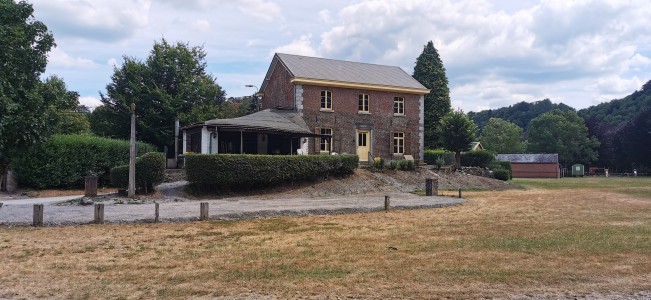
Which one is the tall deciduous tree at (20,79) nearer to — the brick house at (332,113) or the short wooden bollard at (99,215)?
the short wooden bollard at (99,215)

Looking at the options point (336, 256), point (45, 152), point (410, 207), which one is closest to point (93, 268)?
point (336, 256)

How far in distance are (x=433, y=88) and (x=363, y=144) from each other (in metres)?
17.7

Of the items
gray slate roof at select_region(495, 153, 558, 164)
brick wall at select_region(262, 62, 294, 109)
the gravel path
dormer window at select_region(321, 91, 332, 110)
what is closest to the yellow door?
dormer window at select_region(321, 91, 332, 110)

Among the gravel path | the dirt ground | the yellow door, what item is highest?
the yellow door

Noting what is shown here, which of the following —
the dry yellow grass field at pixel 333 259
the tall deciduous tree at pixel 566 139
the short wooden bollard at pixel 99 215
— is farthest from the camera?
the tall deciduous tree at pixel 566 139

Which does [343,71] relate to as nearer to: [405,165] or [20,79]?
[405,165]

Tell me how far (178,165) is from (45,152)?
23.2 ft

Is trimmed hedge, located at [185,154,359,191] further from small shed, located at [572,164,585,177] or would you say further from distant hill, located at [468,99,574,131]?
distant hill, located at [468,99,574,131]

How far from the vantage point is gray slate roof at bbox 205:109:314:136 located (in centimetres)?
2555

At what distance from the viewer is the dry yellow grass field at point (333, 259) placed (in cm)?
711

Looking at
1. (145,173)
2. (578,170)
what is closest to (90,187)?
(145,173)

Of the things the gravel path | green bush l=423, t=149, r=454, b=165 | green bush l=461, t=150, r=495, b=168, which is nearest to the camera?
the gravel path

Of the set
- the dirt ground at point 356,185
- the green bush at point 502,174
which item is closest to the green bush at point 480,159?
the green bush at point 502,174

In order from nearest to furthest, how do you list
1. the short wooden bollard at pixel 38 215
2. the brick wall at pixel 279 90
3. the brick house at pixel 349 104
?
the short wooden bollard at pixel 38 215 → the brick house at pixel 349 104 → the brick wall at pixel 279 90
